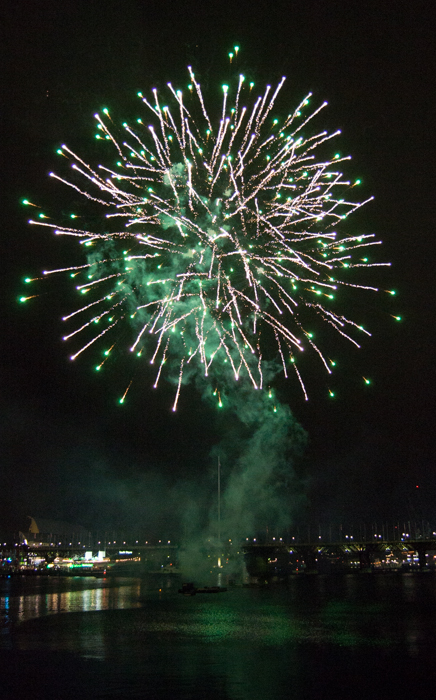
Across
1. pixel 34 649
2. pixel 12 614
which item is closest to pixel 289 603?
pixel 12 614

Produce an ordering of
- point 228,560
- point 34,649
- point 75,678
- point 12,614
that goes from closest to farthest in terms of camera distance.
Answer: point 75,678, point 34,649, point 12,614, point 228,560

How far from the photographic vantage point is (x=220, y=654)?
60.1ft

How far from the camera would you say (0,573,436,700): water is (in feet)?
44.6

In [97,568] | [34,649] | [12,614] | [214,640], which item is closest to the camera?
[34,649]

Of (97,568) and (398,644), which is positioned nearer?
(398,644)

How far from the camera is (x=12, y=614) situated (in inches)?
1251

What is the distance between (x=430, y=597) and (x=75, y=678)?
35313 millimetres

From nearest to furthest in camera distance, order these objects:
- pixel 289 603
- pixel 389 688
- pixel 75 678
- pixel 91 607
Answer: pixel 389 688 → pixel 75 678 → pixel 91 607 → pixel 289 603

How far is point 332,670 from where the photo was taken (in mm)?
15742

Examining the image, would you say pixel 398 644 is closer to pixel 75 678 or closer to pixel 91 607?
pixel 75 678

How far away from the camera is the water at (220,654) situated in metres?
13.6

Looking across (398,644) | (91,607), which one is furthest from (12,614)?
(398,644)

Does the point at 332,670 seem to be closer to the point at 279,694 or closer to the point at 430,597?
the point at 279,694

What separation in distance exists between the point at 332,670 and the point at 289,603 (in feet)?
83.0
